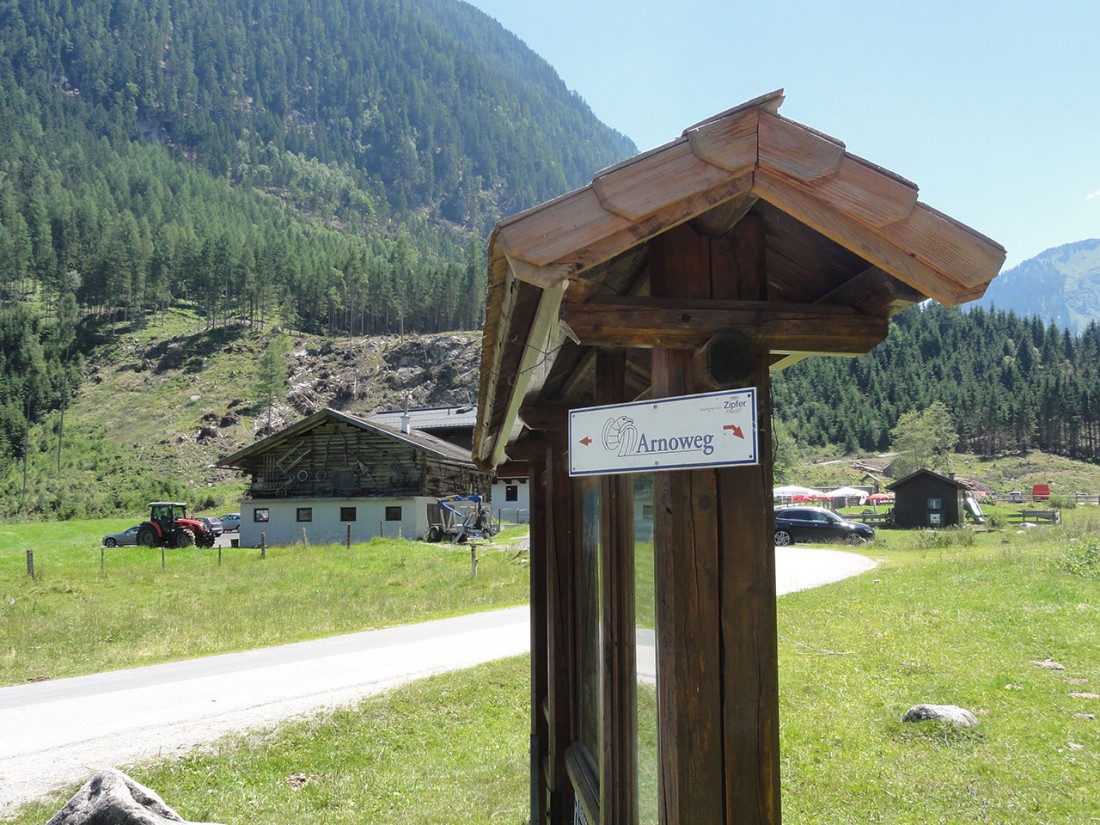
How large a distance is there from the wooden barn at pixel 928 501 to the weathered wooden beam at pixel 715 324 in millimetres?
41929

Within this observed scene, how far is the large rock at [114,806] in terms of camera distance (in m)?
4.77

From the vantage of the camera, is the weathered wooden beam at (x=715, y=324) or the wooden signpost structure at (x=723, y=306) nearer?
the wooden signpost structure at (x=723, y=306)

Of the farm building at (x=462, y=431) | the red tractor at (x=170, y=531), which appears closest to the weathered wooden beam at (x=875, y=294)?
the red tractor at (x=170, y=531)

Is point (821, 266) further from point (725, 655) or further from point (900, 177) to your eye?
point (725, 655)

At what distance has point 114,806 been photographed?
480 cm

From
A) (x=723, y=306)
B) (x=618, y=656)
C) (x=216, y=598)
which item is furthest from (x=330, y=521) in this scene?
(x=723, y=306)

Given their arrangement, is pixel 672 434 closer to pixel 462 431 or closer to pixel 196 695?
pixel 196 695

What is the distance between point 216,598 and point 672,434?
61.3ft

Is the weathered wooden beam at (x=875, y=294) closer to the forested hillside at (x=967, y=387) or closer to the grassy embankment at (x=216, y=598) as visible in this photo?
the grassy embankment at (x=216, y=598)

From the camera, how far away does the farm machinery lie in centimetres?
3775

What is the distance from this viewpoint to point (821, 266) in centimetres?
299

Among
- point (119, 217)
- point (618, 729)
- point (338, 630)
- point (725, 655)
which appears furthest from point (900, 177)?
point (119, 217)

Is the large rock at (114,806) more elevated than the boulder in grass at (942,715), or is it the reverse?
the large rock at (114,806)

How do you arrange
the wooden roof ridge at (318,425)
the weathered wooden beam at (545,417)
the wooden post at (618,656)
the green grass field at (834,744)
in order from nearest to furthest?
the wooden post at (618,656), the weathered wooden beam at (545,417), the green grass field at (834,744), the wooden roof ridge at (318,425)
